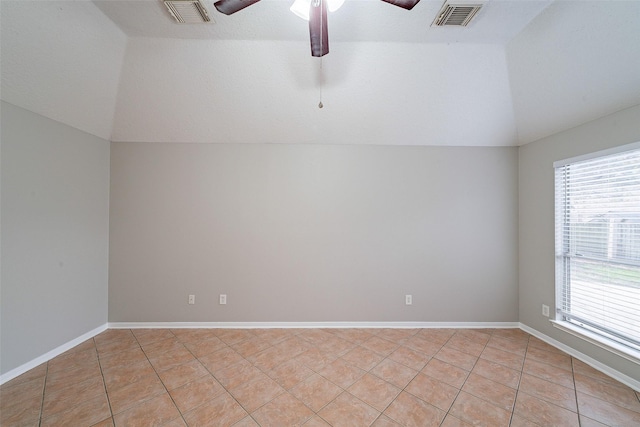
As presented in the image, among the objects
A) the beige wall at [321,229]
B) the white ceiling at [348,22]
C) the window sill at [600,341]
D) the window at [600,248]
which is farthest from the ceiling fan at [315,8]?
the window sill at [600,341]

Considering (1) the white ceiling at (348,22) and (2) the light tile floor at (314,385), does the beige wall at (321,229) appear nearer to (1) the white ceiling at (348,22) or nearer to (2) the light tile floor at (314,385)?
(2) the light tile floor at (314,385)

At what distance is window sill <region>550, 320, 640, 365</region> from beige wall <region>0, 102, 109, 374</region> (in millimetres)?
5289

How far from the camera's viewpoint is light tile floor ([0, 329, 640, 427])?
1559 mm

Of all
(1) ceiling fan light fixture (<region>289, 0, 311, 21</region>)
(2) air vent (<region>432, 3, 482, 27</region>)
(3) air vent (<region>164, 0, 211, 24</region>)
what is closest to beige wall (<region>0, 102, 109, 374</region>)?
(3) air vent (<region>164, 0, 211, 24</region>)

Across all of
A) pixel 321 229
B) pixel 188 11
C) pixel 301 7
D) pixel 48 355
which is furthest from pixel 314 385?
pixel 188 11

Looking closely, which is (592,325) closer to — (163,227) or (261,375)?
(261,375)

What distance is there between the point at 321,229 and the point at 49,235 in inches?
111

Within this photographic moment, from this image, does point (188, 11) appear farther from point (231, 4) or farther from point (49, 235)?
point (49, 235)

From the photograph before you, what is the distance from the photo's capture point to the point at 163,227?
2822 mm

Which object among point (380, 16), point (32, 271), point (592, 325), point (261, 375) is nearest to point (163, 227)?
point (32, 271)

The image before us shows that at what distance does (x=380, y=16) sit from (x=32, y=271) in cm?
393

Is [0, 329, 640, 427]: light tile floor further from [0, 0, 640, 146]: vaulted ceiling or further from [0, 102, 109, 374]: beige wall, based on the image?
[0, 0, 640, 146]: vaulted ceiling

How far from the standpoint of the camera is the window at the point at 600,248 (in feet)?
6.27

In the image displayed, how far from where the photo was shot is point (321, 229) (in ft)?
9.45
